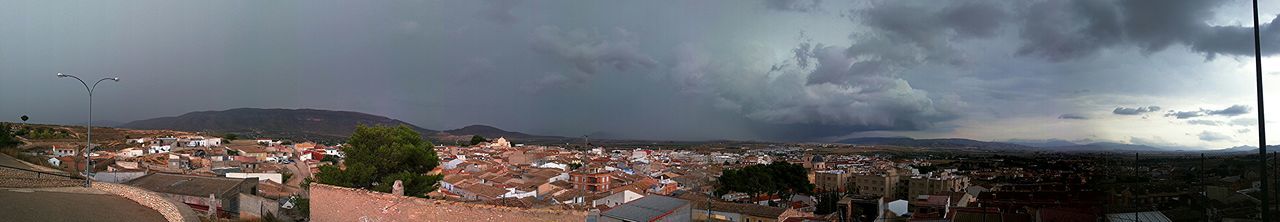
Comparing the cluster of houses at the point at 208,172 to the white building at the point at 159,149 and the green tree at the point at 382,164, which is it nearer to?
the white building at the point at 159,149

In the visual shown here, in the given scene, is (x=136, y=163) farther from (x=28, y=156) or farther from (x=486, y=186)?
(x=486, y=186)

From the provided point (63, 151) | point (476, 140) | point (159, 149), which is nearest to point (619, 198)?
point (63, 151)

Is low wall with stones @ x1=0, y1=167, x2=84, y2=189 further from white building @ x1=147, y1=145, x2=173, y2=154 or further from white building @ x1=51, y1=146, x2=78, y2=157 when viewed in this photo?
white building @ x1=147, y1=145, x2=173, y2=154

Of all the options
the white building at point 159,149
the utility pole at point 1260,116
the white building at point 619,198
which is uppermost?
the utility pole at point 1260,116

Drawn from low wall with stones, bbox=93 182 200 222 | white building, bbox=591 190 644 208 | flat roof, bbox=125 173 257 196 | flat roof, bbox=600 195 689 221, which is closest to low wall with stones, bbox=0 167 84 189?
low wall with stones, bbox=93 182 200 222

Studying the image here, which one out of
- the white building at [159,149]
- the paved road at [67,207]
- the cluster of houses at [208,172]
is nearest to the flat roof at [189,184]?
the cluster of houses at [208,172]

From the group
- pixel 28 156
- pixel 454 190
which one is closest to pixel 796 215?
pixel 454 190
